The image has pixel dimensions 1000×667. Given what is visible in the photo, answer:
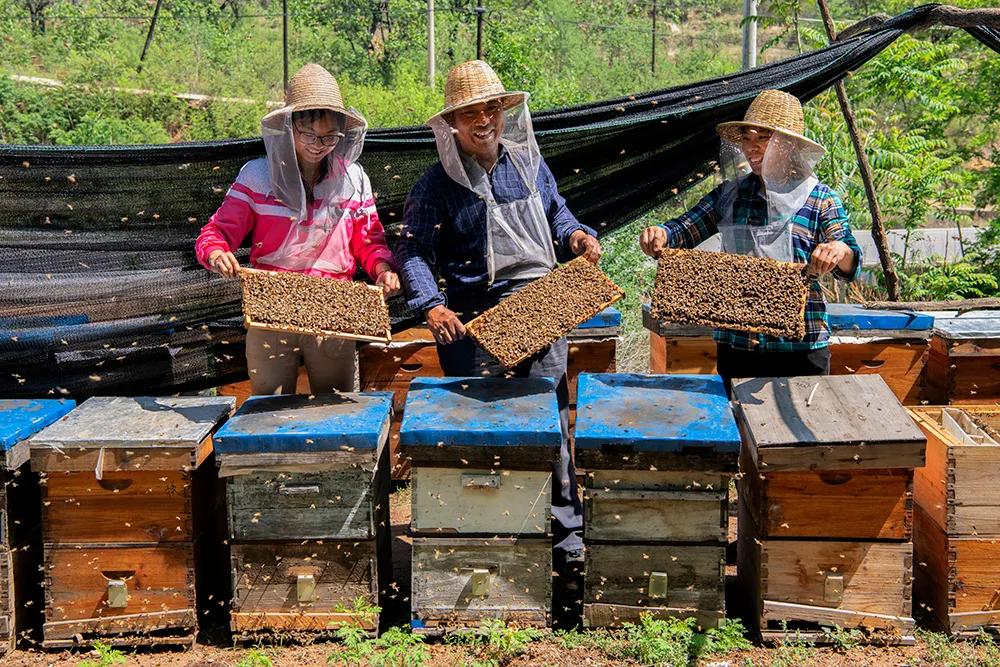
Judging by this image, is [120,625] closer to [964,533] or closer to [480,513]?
[480,513]

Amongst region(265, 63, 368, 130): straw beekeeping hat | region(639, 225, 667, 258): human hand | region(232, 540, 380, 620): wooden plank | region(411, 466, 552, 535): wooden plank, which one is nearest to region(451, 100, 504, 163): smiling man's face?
region(265, 63, 368, 130): straw beekeeping hat

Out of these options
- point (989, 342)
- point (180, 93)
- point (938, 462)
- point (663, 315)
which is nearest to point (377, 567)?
point (663, 315)

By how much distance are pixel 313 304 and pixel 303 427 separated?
435 millimetres

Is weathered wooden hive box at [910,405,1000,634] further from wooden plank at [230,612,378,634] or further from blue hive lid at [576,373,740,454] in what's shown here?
wooden plank at [230,612,378,634]

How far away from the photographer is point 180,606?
3.48 meters

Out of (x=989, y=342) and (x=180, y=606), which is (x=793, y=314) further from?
(x=180, y=606)

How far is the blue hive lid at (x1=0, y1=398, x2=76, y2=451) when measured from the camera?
134 inches

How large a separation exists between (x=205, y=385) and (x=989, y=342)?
3.71 meters

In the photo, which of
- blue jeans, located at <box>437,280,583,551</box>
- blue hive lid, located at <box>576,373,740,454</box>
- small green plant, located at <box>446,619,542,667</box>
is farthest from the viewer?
blue jeans, located at <box>437,280,583,551</box>

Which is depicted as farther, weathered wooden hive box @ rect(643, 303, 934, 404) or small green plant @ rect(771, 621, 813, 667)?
weathered wooden hive box @ rect(643, 303, 934, 404)

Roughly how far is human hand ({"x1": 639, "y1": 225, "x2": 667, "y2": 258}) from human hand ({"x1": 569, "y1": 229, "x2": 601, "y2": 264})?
0.18 meters

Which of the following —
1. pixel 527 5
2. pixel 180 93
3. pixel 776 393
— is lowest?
pixel 776 393

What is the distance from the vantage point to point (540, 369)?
391 cm

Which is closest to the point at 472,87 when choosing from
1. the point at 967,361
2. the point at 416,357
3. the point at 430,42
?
the point at 416,357
